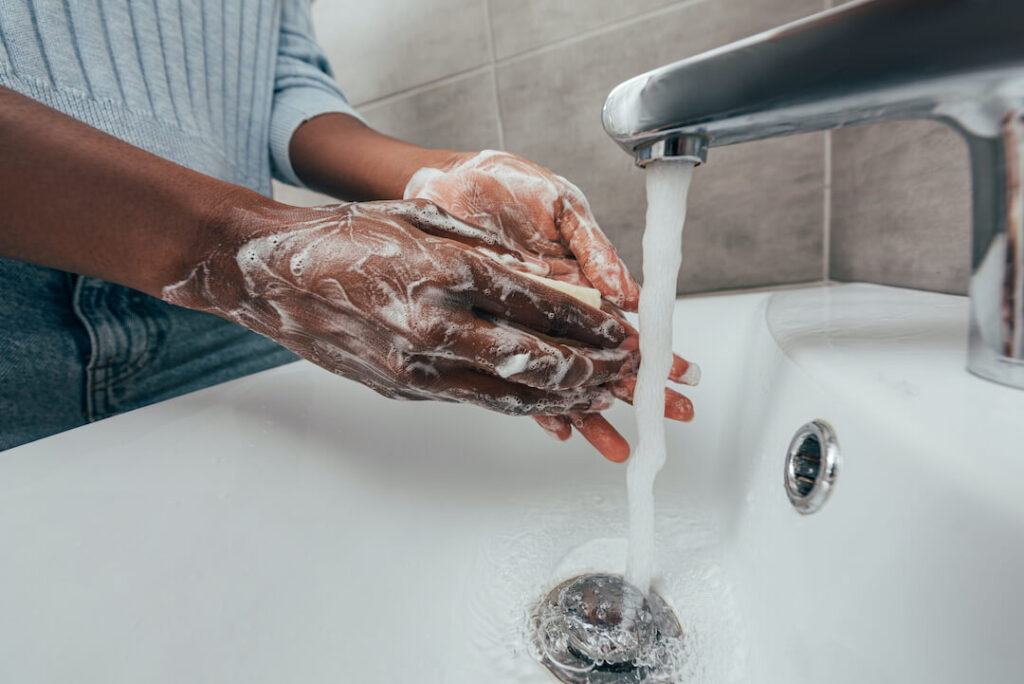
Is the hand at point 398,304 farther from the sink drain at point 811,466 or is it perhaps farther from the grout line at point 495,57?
the grout line at point 495,57

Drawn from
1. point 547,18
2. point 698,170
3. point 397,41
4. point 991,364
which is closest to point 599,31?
point 547,18

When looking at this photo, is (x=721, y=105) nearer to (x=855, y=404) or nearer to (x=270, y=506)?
(x=855, y=404)

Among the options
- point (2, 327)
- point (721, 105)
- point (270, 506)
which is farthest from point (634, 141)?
point (2, 327)

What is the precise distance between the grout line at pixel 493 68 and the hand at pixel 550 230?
270 mm

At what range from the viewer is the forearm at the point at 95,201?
0.27m

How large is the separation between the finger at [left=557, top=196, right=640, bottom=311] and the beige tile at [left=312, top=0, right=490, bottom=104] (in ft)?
1.33

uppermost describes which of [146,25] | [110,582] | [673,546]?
[146,25]

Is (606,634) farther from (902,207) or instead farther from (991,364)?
(902,207)

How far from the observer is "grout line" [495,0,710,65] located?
57 cm

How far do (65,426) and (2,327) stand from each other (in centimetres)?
8

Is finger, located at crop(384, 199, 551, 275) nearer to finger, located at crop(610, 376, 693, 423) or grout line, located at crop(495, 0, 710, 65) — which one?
finger, located at crop(610, 376, 693, 423)

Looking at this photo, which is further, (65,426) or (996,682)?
(65,426)

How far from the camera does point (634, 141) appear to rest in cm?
22

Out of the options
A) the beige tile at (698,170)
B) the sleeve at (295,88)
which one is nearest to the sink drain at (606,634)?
the beige tile at (698,170)
